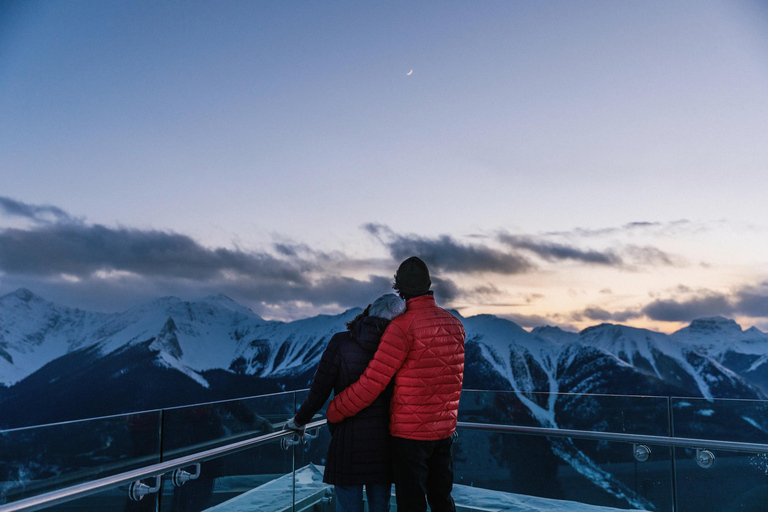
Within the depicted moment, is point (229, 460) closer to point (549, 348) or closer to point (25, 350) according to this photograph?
point (549, 348)

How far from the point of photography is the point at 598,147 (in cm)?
1006

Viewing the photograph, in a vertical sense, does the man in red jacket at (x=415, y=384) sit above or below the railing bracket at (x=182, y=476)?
above

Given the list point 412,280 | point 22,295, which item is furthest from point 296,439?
point 22,295

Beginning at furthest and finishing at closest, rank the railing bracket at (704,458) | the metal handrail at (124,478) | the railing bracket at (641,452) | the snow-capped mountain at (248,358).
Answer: the snow-capped mountain at (248,358)
the railing bracket at (641,452)
the railing bracket at (704,458)
the metal handrail at (124,478)

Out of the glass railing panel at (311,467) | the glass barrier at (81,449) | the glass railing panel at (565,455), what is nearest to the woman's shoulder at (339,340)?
the glass barrier at (81,449)

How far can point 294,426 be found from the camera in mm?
2482

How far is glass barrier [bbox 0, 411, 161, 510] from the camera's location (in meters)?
2.13

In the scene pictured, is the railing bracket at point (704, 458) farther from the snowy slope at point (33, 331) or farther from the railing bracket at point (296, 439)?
the snowy slope at point (33, 331)

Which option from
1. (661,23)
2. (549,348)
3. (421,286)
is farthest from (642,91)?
(549,348)

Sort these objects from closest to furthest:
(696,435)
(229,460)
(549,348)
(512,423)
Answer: (229,460), (696,435), (512,423), (549,348)

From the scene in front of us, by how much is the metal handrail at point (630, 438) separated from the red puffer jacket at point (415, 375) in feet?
4.23

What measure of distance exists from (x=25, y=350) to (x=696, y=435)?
215 meters

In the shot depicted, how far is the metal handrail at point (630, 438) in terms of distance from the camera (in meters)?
2.34

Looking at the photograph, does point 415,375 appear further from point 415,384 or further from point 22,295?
point 22,295
